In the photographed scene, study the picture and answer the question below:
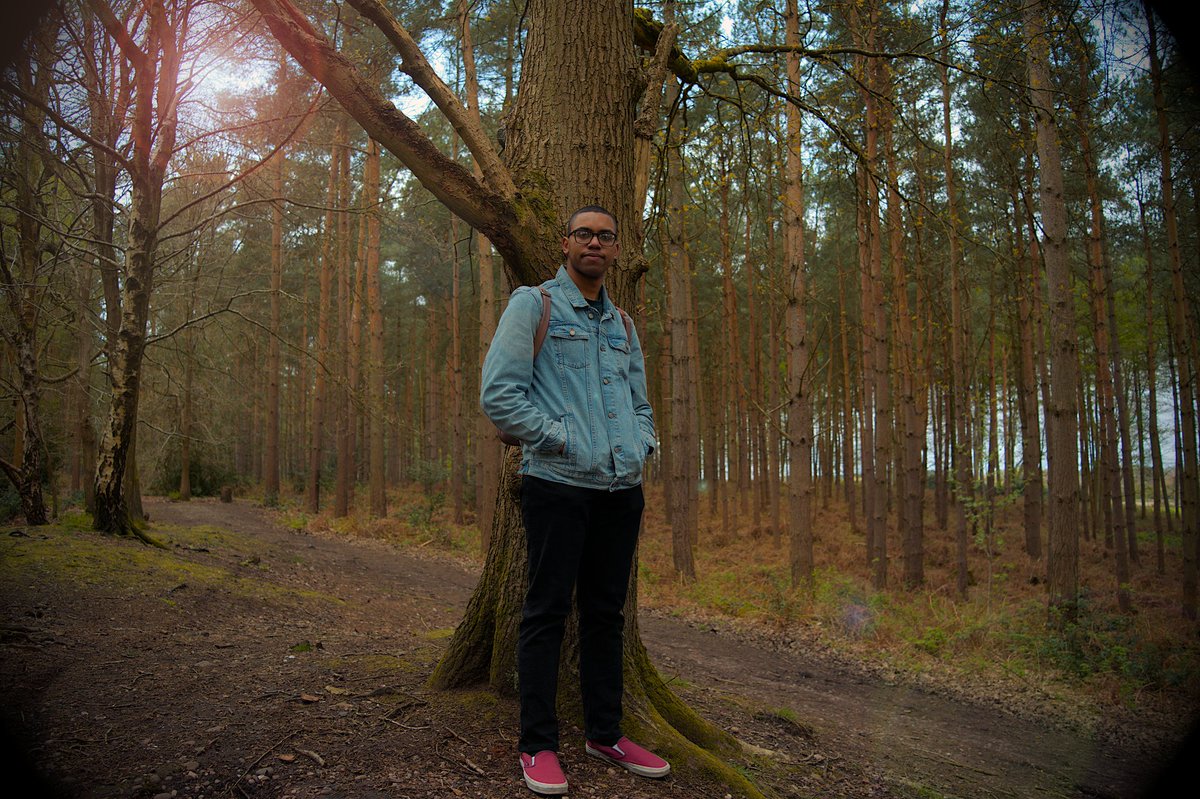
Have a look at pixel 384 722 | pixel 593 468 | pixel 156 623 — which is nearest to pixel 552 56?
pixel 593 468

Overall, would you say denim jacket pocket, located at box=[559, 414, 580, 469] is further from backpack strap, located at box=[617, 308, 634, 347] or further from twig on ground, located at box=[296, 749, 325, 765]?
twig on ground, located at box=[296, 749, 325, 765]

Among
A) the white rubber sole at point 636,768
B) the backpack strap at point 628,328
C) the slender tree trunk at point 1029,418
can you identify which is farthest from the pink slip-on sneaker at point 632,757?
the slender tree trunk at point 1029,418

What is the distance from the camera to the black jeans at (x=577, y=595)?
266 centimetres

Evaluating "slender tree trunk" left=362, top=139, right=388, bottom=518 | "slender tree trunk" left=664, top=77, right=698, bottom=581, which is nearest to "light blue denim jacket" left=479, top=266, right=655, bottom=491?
"slender tree trunk" left=664, top=77, right=698, bottom=581

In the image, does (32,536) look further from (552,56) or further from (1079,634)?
(1079,634)

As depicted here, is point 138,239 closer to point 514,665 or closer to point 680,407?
point 514,665

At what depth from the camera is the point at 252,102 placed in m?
9.16

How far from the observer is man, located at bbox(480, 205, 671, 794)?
104 inches

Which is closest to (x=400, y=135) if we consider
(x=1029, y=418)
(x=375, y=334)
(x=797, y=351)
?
(x=797, y=351)

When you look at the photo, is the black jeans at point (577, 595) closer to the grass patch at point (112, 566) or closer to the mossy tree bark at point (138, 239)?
the grass patch at point (112, 566)

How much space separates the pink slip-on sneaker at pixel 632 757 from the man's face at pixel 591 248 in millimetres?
2008

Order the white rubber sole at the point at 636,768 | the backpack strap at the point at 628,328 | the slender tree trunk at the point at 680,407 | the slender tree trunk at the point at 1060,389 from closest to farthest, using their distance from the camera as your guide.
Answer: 1. the white rubber sole at the point at 636,768
2. the backpack strap at the point at 628,328
3. the slender tree trunk at the point at 1060,389
4. the slender tree trunk at the point at 680,407

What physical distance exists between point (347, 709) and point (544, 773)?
3.40 feet

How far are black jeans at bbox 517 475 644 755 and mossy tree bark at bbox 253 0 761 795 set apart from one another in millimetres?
290
